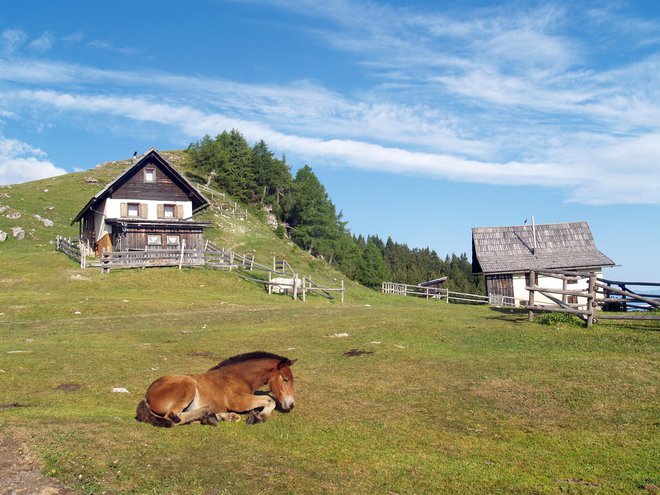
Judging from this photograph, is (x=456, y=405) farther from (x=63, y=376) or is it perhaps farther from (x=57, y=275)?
(x=57, y=275)

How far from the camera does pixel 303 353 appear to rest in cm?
1781

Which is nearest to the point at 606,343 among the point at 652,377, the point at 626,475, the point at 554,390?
the point at 652,377

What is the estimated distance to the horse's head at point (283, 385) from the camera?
10266 millimetres

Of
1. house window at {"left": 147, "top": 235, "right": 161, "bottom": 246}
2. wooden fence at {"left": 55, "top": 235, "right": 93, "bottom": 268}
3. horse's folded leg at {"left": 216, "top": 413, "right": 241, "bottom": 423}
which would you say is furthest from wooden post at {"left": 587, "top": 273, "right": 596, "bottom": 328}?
house window at {"left": 147, "top": 235, "right": 161, "bottom": 246}

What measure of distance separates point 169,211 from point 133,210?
3.32m

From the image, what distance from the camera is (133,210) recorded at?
52719 millimetres

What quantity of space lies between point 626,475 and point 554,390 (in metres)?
4.89

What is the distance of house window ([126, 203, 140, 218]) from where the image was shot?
2066 inches

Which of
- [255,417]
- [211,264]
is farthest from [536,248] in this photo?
[255,417]

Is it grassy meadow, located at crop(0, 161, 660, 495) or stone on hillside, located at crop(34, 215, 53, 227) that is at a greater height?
stone on hillside, located at crop(34, 215, 53, 227)

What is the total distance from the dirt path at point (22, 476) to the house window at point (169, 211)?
47261 millimetres

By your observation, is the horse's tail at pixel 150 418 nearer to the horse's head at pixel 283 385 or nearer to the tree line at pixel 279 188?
the horse's head at pixel 283 385

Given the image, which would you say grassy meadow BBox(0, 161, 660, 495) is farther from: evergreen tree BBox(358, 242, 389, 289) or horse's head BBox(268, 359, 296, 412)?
evergreen tree BBox(358, 242, 389, 289)

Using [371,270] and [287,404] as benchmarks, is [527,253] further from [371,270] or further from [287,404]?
[371,270]
